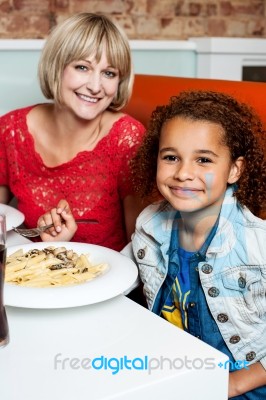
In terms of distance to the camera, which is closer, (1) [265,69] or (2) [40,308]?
(2) [40,308]

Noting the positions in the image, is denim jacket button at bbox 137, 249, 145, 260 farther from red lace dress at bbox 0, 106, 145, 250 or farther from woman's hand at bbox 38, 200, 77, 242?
red lace dress at bbox 0, 106, 145, 250

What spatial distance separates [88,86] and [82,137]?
0.17 metres

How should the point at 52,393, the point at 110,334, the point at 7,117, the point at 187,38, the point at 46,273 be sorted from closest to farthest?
the point at 52,393 → the point at 110,334 → the point at 46,273 → the point at 7,117 → the point at 187,38

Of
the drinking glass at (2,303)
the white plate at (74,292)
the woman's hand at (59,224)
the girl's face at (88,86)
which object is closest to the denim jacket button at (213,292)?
the white plate at (74,292)

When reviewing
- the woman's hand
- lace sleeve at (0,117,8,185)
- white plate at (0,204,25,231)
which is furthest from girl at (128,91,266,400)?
lace sleeve at (0,117,8,185)

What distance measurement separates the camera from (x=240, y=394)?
127cm

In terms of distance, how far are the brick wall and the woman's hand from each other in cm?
131

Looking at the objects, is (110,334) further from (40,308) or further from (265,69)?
(265,69)

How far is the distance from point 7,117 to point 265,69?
1.69 m

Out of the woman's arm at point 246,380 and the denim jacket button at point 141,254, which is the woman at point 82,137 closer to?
the denim jacket button at point 141,254

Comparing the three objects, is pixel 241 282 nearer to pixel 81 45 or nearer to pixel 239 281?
pixel 239 281

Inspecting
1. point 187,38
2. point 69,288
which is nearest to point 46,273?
point 69,288

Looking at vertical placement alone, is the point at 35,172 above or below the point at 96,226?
above

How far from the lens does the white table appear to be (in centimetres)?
79
